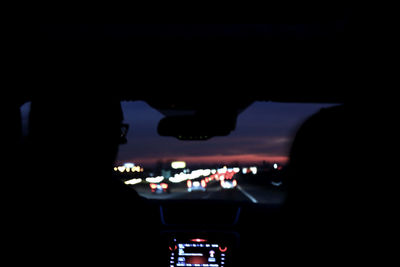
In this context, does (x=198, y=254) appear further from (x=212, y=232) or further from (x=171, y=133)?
(x=171, y=133)

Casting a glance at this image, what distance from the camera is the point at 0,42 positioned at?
14.3 ft

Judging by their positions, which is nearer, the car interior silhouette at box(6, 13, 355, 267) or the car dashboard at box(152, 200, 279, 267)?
the car interior silhouette at box(6, 13, 355, 267)

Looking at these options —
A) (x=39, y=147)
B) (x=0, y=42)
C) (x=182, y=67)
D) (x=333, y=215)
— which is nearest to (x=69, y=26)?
(x=0, y=42)

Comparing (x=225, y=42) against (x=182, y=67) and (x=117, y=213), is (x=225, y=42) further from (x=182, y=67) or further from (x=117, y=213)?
(x=117, y=213)

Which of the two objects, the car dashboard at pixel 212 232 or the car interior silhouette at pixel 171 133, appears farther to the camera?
the car dashboard at pixel 212 232

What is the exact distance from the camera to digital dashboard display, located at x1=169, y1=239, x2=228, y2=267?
4406mm

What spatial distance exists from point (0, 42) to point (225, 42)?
2.25 meters

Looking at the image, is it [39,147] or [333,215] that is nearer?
[333,215]

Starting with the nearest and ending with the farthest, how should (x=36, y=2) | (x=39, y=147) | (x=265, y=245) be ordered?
(x=39, y=147), (x=36, y=2), (x=265, y=245)

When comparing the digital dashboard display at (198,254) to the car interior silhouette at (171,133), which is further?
the digital dashboard display at (198,254)

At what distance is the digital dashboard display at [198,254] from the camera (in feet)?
14.5

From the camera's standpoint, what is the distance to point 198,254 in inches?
174

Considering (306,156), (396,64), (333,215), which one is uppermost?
(396,64)

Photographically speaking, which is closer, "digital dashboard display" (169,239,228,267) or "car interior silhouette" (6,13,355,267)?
"car interior silhouette" (6,13,355,267)
